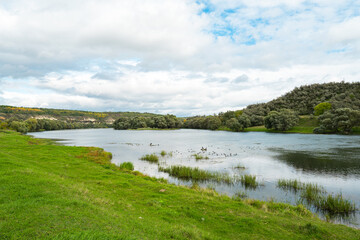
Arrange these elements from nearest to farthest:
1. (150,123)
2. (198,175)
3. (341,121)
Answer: (198,175) < (341,121) < (150,123)

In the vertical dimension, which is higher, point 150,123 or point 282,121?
point 282,121

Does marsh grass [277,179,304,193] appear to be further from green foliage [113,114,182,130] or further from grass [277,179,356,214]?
green foliage [113,114,182,130]

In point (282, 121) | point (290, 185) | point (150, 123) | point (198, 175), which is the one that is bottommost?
point (198, 175)

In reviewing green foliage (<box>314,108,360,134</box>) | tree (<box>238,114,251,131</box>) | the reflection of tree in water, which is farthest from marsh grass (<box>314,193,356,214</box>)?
tree (<box>238,114,251,131</box>)

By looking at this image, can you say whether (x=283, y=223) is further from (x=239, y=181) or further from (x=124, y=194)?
(x=239, y=181)

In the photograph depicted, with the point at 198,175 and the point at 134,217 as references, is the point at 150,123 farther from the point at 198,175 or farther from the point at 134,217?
the point at 134,217

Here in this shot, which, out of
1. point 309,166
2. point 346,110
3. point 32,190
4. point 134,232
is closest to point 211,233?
point 134,232

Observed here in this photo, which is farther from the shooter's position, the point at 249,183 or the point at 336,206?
the point at 249,183

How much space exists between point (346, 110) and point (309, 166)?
72388 millimetres

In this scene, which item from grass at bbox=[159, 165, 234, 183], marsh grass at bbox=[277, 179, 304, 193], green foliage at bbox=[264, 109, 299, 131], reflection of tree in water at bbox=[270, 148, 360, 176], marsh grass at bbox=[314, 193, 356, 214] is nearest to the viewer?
marsh grass at bbox=[314, 193, 356, 214]

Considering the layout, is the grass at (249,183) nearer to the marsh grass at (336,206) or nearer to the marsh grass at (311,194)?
the marsh grass at (311,194)

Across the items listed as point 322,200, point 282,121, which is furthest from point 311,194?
point 282,121

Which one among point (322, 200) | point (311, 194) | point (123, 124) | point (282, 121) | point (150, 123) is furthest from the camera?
point (123, 124)

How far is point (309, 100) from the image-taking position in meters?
160
